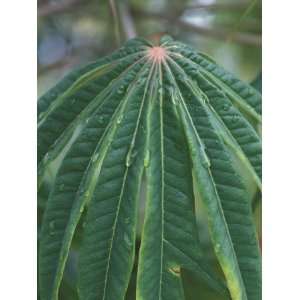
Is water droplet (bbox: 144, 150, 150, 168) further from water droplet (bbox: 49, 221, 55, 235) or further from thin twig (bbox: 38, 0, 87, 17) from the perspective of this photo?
thin twig (bbox: 38, 0, 87, 17)

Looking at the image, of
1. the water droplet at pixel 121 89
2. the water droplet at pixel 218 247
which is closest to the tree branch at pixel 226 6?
the water droplet at pixel 121 89

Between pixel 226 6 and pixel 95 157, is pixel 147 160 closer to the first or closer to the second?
pixel 95 157

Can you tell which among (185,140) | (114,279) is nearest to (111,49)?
(185,140)

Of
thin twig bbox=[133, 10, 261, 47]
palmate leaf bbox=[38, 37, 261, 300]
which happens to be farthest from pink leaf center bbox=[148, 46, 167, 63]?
thin twig bbox=[133, 10, 261, 47]

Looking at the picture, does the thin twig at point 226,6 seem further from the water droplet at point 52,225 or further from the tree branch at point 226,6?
the water droplet at point 52,225
